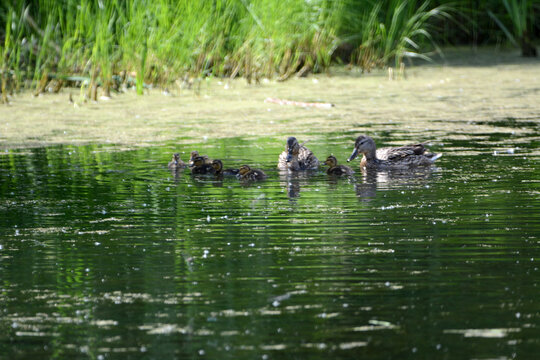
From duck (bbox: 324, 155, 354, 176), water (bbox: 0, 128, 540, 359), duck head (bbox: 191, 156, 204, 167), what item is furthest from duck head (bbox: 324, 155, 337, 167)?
duck head (bbox: 191, 156, 204, 167)

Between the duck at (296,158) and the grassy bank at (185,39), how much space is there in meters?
4.89

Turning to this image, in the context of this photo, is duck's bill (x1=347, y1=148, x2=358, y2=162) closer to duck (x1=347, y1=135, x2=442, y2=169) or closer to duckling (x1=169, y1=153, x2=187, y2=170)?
duck (x1=347, y1=135, x2=442, y2=169)

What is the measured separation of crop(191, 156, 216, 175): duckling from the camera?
326 inches

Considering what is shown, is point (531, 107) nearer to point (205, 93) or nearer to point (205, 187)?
point (205, 93)

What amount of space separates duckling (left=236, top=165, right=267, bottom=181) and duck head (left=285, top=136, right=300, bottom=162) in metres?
0.42

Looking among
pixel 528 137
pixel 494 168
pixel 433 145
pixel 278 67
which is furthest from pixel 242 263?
pixel 278 67

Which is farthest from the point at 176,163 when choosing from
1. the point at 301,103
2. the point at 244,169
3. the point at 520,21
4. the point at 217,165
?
the point at 520,21

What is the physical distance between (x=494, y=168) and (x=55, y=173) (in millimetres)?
3579

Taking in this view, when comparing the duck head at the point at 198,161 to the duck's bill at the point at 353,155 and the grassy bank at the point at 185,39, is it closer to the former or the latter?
the duck's bill at the point at 353,155

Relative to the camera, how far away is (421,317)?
4.11 meters

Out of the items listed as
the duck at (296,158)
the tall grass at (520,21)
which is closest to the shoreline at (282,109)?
the tall grass at (520,21)

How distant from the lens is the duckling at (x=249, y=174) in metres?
7.95

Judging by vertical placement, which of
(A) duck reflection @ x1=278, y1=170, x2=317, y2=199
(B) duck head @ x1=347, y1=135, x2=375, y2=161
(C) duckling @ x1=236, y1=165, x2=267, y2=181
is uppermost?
(B) duck head @ x1=347, y1=135, x2=375, y2=161

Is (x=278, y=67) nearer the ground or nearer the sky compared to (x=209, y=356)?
nearer the sky
